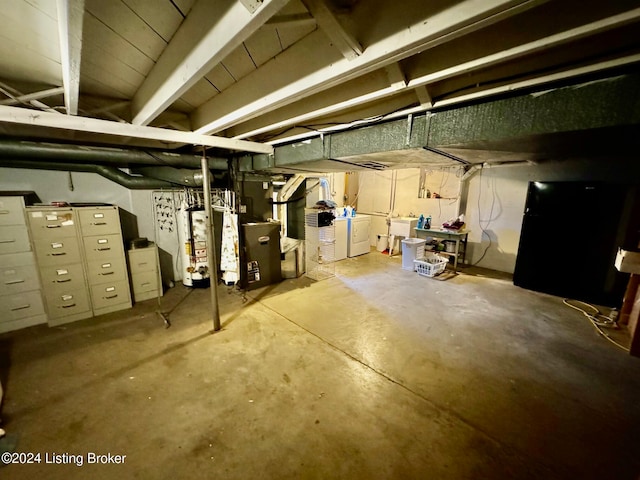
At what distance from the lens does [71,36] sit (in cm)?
84

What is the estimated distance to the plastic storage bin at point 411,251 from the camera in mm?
4816

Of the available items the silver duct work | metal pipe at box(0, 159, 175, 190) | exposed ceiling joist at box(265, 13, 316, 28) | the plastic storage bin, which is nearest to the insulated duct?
the silver duct work

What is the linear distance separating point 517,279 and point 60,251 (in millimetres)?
6334

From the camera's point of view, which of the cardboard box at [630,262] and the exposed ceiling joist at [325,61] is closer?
the exposed ceiling joist at [325,61]

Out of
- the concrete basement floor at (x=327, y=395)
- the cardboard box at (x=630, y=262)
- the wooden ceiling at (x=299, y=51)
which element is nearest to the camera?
the wooden ceiling at (x=299, y=51)

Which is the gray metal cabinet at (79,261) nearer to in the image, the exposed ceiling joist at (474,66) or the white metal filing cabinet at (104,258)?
the white metal filing cabinet at (104,258)

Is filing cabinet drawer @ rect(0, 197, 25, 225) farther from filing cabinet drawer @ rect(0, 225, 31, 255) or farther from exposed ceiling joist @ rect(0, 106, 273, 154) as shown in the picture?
exposed ceiling joist @ rect(0, 106, 273, 154)

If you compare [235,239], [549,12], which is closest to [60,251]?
[235,239]

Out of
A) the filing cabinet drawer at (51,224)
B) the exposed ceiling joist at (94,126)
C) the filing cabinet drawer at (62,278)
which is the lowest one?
the filing cabinet drawer at (62,278)

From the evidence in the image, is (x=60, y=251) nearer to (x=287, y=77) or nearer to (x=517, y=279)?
(x=287, y=77)

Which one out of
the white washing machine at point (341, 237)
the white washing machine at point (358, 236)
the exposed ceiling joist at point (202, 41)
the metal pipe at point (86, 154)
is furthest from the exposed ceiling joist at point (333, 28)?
the white washing machine at point (358, 236)

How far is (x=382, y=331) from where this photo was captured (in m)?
2.78

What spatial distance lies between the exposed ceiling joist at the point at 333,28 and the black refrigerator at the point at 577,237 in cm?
411

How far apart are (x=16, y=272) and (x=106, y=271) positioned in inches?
29.4
